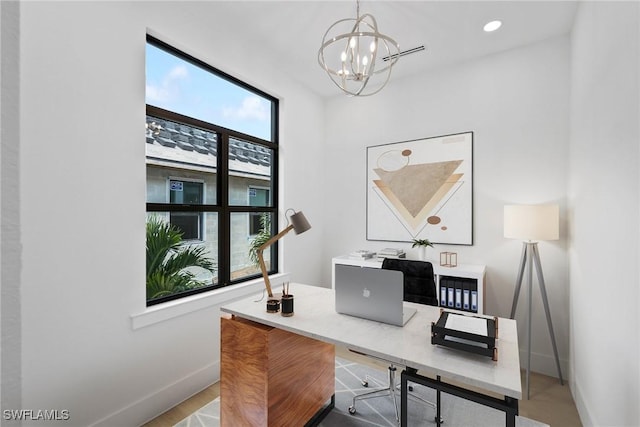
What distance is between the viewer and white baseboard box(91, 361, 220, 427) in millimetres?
1869

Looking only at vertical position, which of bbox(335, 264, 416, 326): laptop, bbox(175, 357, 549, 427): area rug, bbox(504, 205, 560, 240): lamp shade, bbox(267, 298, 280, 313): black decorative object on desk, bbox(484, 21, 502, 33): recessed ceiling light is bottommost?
bbox(175, 357, 549, 427): area rug

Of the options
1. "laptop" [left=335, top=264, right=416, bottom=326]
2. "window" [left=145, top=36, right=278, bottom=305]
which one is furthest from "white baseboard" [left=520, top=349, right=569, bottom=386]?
"window" [left=145, top=36, right=278, bottom=305]

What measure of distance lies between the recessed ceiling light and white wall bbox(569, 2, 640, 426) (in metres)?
0.51

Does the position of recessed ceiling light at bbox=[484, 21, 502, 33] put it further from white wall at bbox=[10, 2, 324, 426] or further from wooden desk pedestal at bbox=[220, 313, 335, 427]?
wooden desk pedestal at bbox=[220, 313, 335, 427]

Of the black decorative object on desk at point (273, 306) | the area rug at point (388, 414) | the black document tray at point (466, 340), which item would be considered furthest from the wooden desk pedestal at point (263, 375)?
the black document tray at point (466, 340)

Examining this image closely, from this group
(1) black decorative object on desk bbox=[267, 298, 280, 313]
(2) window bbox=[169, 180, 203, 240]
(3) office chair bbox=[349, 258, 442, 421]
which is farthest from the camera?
(2) window bbox=[169, 180, 203, 240]

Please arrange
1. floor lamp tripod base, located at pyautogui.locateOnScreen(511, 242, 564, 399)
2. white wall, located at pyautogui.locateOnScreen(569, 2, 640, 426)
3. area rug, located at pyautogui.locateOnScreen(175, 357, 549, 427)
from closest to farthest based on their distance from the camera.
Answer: white wall, located at pyautogui.locateOnScreen(569, 2, 640, 426) → area rug, located at pyautogui.locateOnScreen(175, 357, 549, 427) → floor lamp tripod base, located at pyautogui.locateOnScreen(511, 242, 564, 399)

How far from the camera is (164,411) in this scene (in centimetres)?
210

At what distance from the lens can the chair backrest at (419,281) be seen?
7.18 feet

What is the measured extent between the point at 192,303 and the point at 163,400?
652mm

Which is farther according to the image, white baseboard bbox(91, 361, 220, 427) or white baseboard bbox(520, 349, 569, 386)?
white baseboard bbox(520, 349, 569, 386)

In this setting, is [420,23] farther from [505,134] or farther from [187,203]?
[187,203]

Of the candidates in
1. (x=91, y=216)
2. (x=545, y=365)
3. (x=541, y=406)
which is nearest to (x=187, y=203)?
(x=91, y=216)

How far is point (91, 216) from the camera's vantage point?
5.75 feet
